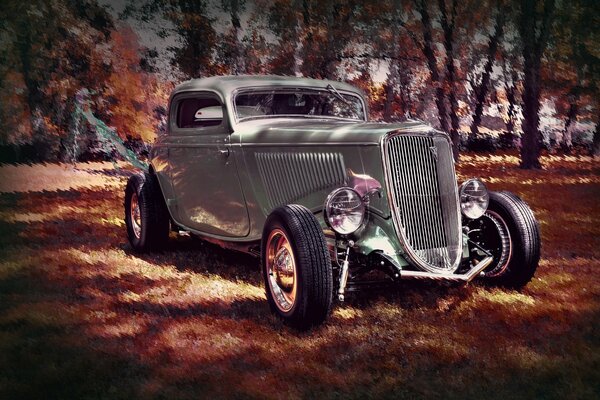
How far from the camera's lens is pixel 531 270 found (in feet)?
10.9

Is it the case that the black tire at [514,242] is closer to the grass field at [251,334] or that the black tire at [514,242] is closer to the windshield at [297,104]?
the grass field at [251,334]

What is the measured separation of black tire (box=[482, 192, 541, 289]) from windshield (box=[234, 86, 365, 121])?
1.21 meters

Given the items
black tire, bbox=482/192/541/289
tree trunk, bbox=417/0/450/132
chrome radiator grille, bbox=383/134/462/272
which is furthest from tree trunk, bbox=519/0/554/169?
chrome radiator grille, bbox=383/134/462/272

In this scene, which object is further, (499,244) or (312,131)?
(499,244)

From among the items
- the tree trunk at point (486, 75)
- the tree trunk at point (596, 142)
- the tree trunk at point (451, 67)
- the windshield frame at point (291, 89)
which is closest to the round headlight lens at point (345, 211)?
the windshield frame at point (291, 89)

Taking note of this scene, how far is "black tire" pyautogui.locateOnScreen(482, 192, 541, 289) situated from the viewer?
3.29m

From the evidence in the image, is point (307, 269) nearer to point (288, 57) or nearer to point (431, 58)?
point (288, 57)

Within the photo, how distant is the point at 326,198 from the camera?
9.87 feet

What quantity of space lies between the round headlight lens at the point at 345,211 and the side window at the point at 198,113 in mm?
1455

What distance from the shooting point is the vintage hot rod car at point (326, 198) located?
279 cm

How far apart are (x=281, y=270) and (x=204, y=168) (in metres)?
1.18

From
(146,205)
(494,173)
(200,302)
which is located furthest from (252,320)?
(494,173)

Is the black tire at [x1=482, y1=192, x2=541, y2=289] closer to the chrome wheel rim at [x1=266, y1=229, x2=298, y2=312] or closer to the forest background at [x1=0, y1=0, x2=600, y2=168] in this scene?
the chrome wheel rim at [x1=266, y1=229, x2=298, y2=312]

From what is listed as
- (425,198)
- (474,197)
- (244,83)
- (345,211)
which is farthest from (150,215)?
(474,197)
